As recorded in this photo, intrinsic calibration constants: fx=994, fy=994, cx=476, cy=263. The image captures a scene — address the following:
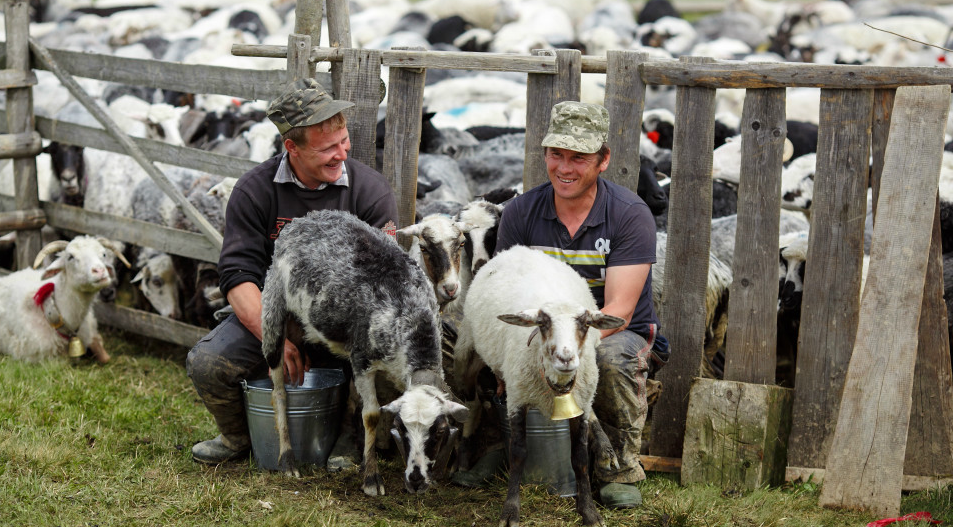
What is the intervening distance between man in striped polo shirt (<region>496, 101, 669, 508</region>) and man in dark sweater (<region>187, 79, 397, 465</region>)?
0.89 meters

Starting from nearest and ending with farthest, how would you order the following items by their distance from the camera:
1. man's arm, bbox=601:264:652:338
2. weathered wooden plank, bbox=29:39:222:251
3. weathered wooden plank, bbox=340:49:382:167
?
man's arm, bbox=601:264:652:338 < weathered wooden plank, bbox=340:49:382:167 < weathered wooden plank, bbox=29:39:222:251

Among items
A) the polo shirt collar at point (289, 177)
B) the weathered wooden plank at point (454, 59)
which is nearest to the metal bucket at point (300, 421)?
the polo shirt collar at point (289, 177)

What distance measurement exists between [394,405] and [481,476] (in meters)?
0.86

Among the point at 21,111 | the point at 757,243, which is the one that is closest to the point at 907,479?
the point at 757,243

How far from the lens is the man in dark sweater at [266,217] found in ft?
15.3

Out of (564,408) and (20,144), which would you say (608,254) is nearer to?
(564,408)

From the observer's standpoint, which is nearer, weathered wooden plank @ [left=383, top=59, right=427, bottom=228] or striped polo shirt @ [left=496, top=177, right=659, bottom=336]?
striped polo shirt @ [left=496, top=177, right=659, bottom=336]

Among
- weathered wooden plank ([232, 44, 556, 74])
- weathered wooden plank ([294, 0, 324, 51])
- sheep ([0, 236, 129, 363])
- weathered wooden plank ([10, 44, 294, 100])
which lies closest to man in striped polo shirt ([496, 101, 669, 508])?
weathered wooden plank ([232, 44, 556, 74])

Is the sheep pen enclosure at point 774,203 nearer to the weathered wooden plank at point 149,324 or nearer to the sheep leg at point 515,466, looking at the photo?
the sheep leg at point 515,466

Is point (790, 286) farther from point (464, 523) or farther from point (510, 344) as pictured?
point (464, 523)

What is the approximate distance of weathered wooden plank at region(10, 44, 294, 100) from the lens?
584 cm

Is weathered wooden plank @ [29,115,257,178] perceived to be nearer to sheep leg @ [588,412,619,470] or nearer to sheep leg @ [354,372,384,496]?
sheep leg @ [354,372,384,496]

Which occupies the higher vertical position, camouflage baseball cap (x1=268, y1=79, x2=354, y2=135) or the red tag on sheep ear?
camouflage baseball cap (x1=268, y1=79, x2=354, y2=135)

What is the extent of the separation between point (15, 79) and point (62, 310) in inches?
73.0
